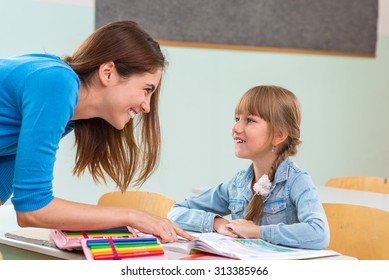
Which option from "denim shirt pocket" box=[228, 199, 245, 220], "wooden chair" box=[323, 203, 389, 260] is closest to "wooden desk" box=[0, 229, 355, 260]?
"wooden chair" box=[323, 203, 389, 260]

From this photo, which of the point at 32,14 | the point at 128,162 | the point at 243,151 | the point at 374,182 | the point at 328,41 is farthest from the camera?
the point at 328,41

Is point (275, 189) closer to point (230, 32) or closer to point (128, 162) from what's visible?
point (128, 162)

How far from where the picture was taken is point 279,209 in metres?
1.74

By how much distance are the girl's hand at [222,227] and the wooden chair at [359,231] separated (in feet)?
1.22

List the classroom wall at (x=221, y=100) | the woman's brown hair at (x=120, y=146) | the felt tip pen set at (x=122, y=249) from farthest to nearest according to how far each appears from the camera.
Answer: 1. the classroom wall at (x=221, y=100)
2. the woman's brown hair at (x=120, y=146)
3. the felt tip pen set at (x=122, y=249)

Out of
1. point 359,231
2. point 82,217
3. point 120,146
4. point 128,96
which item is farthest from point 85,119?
point 359,231

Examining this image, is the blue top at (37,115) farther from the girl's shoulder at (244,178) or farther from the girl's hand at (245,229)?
the girl's shoulder at (244,178)

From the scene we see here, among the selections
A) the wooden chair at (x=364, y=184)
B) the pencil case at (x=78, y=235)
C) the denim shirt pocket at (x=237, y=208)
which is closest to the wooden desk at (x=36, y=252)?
the pencil case at (x=78, y=235)

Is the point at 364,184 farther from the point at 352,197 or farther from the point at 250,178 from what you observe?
the point at 250,178

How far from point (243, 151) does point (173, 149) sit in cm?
190

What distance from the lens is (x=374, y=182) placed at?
2.93 meters

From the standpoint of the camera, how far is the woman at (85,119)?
1271 millimetres

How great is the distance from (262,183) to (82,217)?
0.61 meters
